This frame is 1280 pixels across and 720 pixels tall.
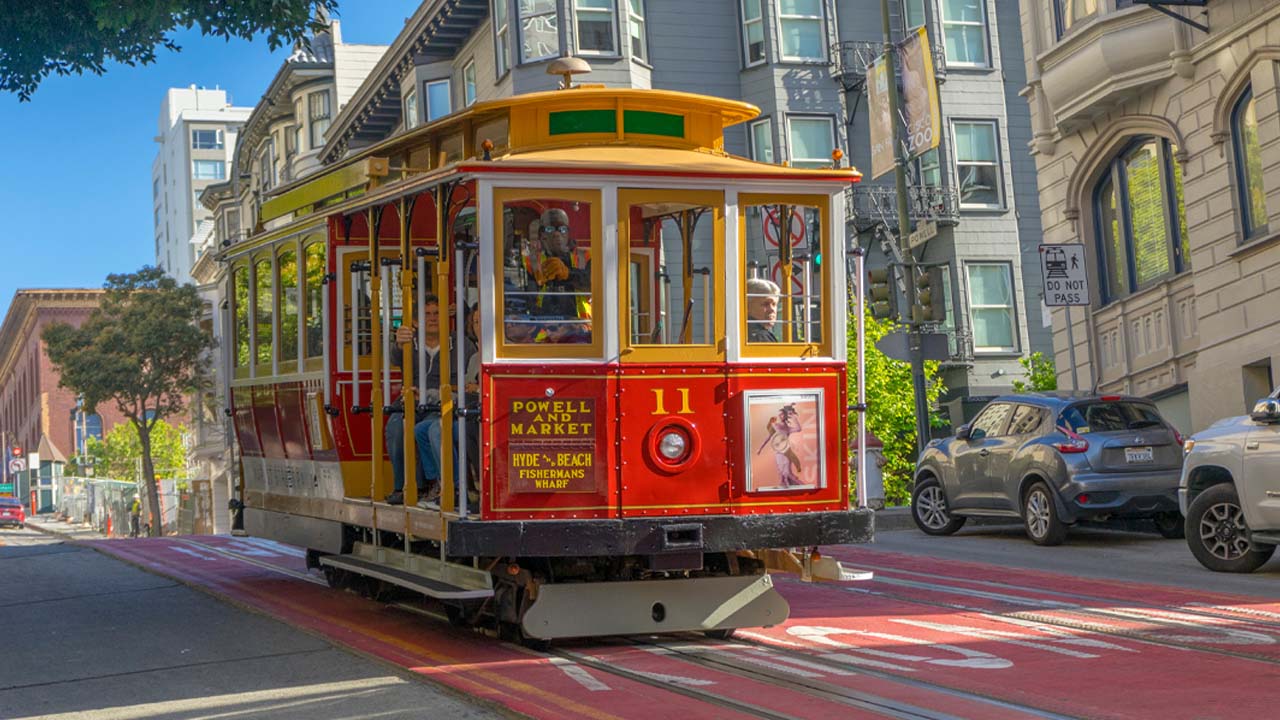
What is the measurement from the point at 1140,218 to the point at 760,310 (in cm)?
1642

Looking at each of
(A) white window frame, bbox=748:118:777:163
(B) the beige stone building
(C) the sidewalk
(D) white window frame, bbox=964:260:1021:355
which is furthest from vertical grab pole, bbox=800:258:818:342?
(C) the sidewalk

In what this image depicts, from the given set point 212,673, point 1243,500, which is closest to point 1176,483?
point 1243,500

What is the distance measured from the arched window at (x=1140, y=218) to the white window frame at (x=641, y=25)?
1281cm

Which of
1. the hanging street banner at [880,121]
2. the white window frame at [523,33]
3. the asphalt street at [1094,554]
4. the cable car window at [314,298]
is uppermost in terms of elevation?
the white window frame at [523,33]

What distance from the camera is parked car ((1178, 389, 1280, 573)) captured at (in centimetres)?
1366

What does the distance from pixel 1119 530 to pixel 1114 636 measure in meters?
9.29

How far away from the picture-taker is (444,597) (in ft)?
32.3

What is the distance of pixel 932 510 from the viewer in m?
20.1

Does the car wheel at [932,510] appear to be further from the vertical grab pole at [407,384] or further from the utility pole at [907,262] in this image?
the vertical grab pole at [407,384]

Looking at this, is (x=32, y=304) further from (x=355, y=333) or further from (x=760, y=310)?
(x=760, y=310)

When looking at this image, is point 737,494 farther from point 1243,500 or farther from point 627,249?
point 1243,500

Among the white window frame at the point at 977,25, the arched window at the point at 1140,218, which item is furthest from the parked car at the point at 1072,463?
the white window frame at the point at 977,25

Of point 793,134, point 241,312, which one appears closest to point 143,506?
point 793,134

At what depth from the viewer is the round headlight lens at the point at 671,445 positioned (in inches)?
395
